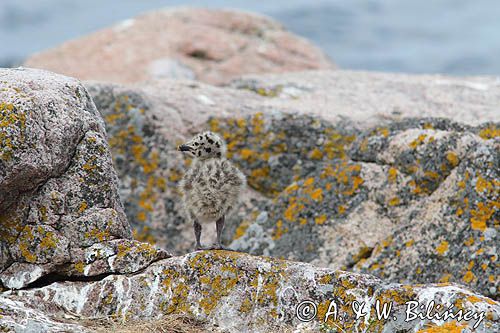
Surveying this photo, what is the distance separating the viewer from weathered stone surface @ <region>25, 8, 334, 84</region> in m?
19.4

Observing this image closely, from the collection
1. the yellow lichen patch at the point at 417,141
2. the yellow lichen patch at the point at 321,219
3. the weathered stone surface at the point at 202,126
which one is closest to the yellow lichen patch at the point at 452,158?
the yellow lichen patch at the point at 417,141

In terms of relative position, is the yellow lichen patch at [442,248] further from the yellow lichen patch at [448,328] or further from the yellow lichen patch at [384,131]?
the yellow lichen patch at [448,328]

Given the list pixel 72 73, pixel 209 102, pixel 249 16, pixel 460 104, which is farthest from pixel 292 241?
pixel 249 16

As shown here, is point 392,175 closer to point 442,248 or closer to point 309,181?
point 309,181

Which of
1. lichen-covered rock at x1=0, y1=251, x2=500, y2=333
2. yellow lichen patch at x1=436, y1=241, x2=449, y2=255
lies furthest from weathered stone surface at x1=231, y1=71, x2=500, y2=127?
lichen-covered rock at x1=0, y1=251, x2=500, y2=333

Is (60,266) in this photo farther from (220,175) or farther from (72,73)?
(72,73)

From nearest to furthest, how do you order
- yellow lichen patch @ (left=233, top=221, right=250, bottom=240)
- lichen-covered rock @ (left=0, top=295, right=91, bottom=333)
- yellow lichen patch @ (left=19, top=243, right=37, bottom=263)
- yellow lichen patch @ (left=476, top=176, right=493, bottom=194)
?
lichen-covered rock @ (left=0, top=295, right=91, bottom=333), yellow lichen patch @ (left=19, top=243, right=37, bottom=263), yellow lichen patch @ (left=476, top=176, right=493, bottom=194), yellow lichen patch @ (left=233, top=221, right=250, bottom=240)

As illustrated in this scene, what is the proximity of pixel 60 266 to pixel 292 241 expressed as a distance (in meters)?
3.83

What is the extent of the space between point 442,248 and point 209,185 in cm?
299

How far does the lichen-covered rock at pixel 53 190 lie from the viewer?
7.07m

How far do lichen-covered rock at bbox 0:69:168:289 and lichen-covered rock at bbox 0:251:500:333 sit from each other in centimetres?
25

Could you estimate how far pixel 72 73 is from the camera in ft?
62.0

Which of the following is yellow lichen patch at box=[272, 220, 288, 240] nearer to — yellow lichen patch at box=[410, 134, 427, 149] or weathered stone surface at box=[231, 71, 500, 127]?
yellow lichen patch at box=[410, 134, 427, 149]

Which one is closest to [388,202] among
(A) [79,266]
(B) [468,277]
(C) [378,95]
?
(B) [468,277]
